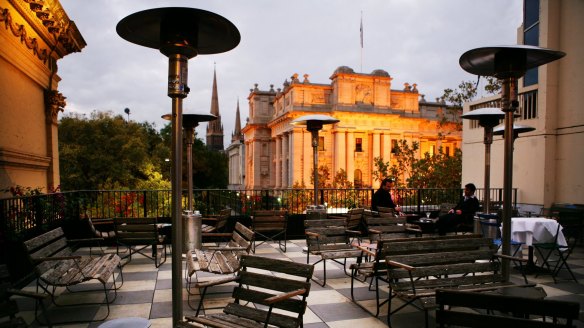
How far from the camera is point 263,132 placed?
70.1 m

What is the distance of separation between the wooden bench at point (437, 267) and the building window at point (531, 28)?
11.1 m

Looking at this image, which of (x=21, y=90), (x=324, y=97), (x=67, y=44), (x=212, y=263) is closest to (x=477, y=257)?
(x=212, y=263)

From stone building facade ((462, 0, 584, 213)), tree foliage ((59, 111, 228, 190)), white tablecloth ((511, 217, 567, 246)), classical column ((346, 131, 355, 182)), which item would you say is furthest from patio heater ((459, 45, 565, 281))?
classical column ((346, 131, 355, 182))

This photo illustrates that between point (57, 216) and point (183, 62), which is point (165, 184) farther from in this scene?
point (183, 62)

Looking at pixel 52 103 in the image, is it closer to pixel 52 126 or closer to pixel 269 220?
pixel 52 126

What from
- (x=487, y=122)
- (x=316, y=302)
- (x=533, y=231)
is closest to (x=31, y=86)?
(x=316, y=302)

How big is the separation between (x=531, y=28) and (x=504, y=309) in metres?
14.5

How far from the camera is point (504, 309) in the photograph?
9.13 feet

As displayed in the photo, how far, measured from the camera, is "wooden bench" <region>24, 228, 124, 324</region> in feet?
16.2

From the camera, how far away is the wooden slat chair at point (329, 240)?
22.1 ft

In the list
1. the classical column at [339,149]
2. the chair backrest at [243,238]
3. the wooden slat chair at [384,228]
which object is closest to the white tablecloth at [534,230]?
the wooden slat chair at [384,228]

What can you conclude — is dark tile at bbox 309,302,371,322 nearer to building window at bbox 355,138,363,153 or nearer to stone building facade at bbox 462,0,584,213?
stone building facade at bbox 462,0,584,213

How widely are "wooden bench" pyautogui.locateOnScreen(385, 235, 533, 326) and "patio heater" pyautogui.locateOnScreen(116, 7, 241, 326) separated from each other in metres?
2.51

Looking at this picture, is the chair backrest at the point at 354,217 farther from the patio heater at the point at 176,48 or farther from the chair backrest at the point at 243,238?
the patio heater at the point at 176,48
